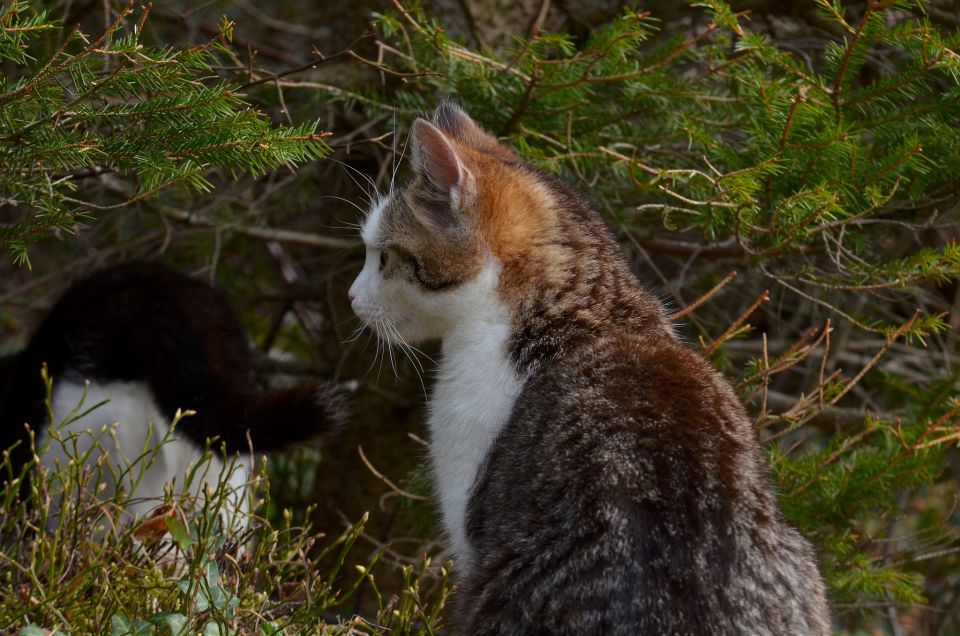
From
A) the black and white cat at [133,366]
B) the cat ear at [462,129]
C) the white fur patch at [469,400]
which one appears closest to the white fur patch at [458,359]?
the white fur patch at [469,400]

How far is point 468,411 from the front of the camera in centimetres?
225

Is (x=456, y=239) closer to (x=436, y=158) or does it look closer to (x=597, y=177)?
(x=436, y=158)

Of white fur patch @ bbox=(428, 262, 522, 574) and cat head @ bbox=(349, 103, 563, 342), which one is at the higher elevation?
cat head @ bbox=(349, 103, 563, 342)

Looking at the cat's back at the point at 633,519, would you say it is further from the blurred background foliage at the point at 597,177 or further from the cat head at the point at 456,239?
the blurred background foliage at the point at 597,177

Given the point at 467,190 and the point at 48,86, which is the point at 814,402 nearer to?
the point at 467,190

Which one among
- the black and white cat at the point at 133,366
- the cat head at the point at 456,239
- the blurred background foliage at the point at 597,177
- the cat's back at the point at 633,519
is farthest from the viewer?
the black and white cat at the point at 133,366

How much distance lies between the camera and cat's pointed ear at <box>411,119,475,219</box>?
2232 millimetres

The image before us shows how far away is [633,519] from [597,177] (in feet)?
4.43

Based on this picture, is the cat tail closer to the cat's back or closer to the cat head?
the cat head

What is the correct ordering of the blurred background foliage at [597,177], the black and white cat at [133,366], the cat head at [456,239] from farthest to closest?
the black and white cat at [133,366] < the cat head at [456,239] < the blurred background foliage at [597,177]

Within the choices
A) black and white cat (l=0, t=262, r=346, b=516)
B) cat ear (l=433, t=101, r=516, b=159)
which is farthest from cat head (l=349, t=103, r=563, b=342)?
black and white cat (l=0, t=262, r=346, b=516)

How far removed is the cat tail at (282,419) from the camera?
2504mm

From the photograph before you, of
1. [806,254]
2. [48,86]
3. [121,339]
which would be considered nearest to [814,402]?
[806,254]

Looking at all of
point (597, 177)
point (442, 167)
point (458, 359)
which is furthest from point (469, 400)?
point (597, 177)
